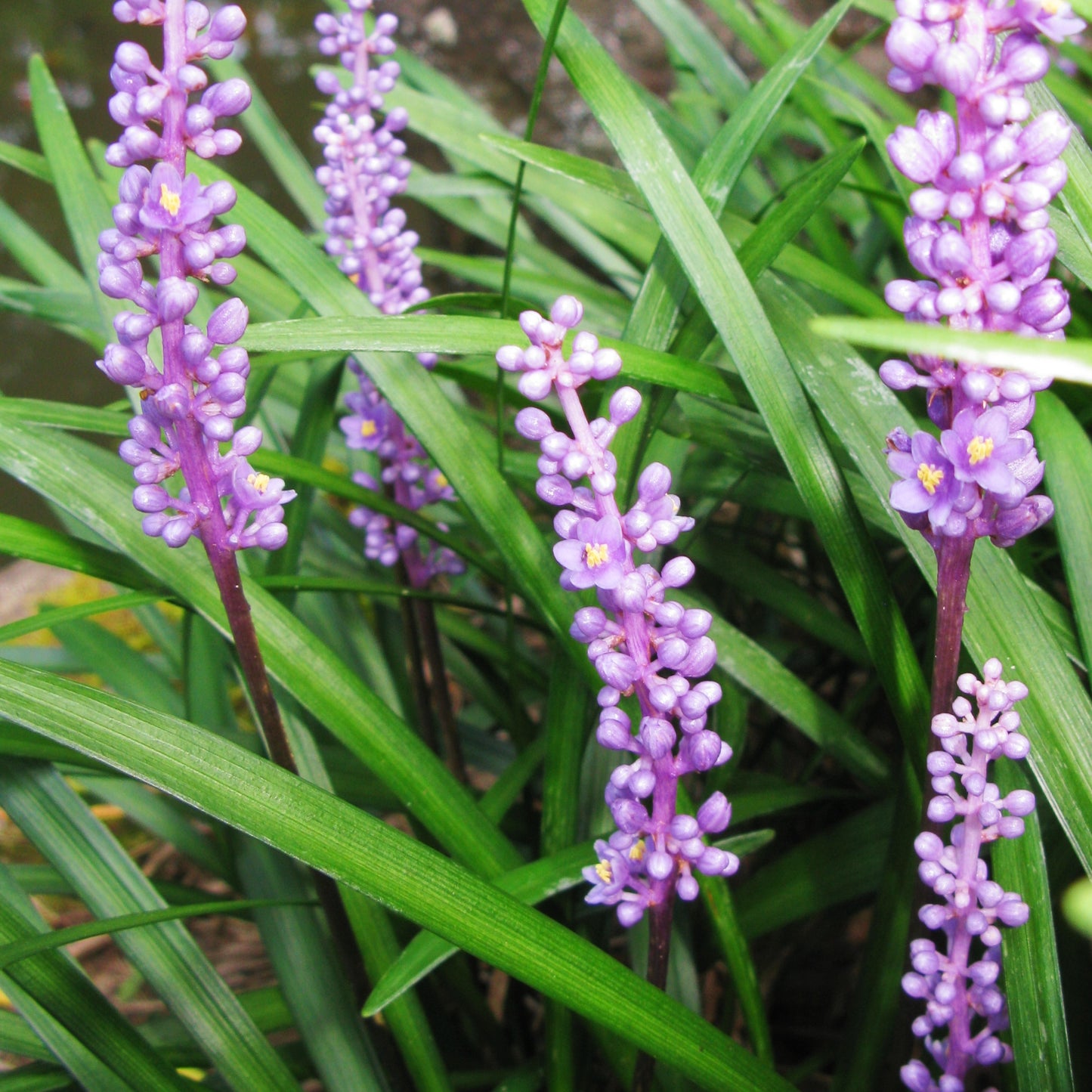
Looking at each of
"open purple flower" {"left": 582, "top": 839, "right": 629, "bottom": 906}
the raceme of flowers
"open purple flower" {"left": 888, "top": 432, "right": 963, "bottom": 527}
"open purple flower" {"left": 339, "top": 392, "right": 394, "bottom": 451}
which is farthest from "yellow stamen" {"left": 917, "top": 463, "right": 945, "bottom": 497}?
"open purple flower" {"left": 339, "top": 392, "right": 394, "bottom": 451}

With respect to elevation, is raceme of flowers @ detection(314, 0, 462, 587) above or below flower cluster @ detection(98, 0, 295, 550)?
above

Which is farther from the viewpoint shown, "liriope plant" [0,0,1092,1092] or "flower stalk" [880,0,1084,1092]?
"liriope plant" [0,0,1092,1092]

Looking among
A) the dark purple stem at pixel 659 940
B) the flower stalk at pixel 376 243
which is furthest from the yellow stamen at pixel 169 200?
the dark purple stem at pixel 659 940

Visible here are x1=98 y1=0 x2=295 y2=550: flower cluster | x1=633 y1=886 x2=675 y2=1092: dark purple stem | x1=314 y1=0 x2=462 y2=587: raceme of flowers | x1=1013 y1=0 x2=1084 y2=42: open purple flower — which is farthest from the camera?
x1=314 y1=0 x2=462 y2=587: raceme of flowers

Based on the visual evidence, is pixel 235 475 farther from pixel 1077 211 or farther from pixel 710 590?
pixel 710 590

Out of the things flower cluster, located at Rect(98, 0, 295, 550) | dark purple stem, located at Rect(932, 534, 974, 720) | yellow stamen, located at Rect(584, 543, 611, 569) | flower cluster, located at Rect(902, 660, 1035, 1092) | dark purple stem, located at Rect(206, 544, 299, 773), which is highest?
flower cluster, located at Rect(98, 0, 295, 550)

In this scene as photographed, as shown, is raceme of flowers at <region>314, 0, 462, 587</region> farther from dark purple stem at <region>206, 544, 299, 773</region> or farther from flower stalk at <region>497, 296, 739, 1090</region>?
flower stalk at <region>497, 296, 739, 1090</region>

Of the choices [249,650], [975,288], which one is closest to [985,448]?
[975,288]

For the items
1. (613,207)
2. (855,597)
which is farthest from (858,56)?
(855,597)
